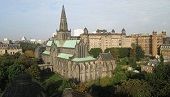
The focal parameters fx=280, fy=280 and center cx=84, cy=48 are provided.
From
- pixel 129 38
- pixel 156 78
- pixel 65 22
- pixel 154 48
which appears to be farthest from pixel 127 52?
pixel 156 78

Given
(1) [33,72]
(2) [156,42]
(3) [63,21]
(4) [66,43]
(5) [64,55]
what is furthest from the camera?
(2) [156,42]

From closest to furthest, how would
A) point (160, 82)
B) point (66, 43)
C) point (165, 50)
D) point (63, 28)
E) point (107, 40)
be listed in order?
1. point (160, 82)
2. point (66, 43)
3. point (63, 28)
4. point (165, 50)
5. point (107, 40)

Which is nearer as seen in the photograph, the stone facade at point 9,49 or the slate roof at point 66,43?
the slate roof at point 66,43

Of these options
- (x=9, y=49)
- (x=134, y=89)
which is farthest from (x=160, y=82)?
(x=9, y=49)

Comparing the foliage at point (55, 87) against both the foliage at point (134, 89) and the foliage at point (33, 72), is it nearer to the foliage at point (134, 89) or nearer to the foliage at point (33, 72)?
the foliage at point (33, 72)

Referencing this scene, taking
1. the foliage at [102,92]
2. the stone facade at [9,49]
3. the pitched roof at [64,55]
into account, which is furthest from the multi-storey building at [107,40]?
the foliage at [102,92]

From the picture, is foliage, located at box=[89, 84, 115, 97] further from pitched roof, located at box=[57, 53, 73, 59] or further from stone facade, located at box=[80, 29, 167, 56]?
stone facade, located at box=[80, 29, 167, 56]

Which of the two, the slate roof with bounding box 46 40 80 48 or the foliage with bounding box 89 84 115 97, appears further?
the slate roof with bounding box 46 40 80 48

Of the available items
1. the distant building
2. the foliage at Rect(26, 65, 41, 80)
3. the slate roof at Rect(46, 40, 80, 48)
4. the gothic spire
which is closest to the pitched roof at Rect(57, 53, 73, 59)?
the slate roof at Rect(46, 40, 80, 48)

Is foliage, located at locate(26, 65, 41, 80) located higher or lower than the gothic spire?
lower

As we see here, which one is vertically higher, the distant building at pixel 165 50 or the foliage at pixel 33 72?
the distant building at pixel 165 50

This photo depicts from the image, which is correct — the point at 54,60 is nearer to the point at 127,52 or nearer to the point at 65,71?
the point at 65,71

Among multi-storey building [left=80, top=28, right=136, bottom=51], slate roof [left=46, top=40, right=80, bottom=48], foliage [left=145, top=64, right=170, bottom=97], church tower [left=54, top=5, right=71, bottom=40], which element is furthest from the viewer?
multi-storey building [left=80, top=28, right=136, bottom=51]

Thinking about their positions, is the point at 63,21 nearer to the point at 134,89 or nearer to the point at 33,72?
the point at 33,72
